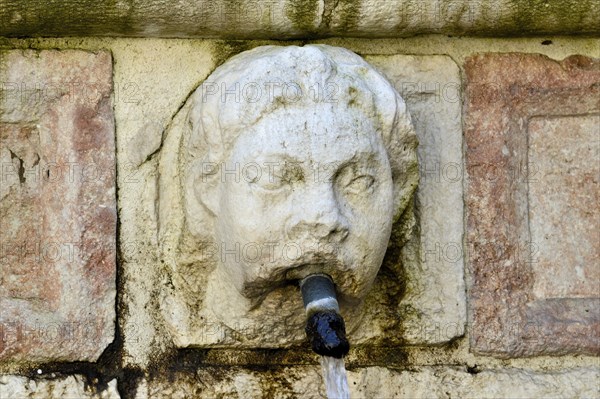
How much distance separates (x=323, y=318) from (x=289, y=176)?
0.79 ft

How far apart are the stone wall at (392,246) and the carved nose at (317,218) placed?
1.10ft

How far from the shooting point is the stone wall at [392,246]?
2.24 m

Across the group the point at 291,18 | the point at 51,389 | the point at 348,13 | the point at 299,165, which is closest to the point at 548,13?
the point at 348,13

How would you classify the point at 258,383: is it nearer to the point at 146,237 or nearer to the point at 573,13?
the point at 146,237

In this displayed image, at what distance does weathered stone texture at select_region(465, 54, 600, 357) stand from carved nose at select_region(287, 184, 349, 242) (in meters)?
0.45

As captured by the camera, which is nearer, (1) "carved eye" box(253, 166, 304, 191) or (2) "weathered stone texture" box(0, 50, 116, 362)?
(1) "carved eye" box(253, 166, 304, 191)

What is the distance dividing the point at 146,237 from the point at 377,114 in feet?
1.65

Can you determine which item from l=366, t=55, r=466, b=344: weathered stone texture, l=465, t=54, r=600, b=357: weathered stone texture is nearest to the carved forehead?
l=366, t=55, r=466, b=344: weathered stone texture

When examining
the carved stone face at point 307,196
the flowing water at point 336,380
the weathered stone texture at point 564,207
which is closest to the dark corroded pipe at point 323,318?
the carved stone face at point 307,196

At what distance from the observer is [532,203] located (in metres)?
2.39

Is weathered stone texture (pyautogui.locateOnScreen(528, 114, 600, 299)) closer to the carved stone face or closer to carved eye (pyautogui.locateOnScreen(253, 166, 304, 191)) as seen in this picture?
the carved stone face

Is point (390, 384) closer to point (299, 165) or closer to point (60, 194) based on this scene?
point (299, 165)

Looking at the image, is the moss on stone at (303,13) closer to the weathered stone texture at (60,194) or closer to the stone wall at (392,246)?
the stone wall at (392,246)

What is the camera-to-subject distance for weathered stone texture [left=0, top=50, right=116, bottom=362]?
224cm
